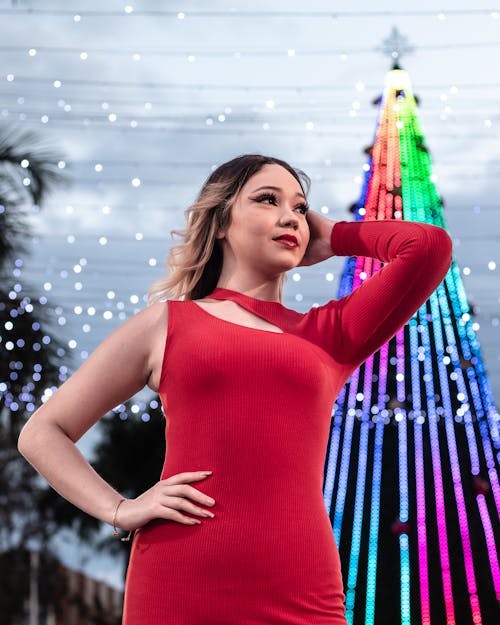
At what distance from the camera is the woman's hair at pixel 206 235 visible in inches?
88.6

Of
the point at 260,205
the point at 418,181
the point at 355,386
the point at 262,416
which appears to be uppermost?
the point at 418,181

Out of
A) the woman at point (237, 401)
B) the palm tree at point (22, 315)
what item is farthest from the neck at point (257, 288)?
the palm tree at point (22, 315)

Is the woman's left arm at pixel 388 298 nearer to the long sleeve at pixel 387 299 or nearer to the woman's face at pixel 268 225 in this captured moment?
the long sleeve at pixel 387 299

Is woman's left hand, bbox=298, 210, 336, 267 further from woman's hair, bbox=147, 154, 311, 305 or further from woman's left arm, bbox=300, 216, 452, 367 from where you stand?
woman's left arm, bbox=300, 216, 452, 367

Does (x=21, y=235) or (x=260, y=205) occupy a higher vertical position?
(x=21, y=235)

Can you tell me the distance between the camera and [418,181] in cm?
510

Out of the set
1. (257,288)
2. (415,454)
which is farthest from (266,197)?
(415,454)

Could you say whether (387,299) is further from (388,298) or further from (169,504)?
(169,504)

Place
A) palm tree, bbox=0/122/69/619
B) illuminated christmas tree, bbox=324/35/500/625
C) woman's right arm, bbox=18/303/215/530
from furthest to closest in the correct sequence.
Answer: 1. palm tree, bbox=0/122/69/619
2. illuminated christmas tree, bbox=324/35/500/625
3. woman's right arm, bbox=18/303/215/530

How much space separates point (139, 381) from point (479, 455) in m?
4.12

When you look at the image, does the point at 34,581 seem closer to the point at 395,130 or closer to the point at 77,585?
the point at 77,585

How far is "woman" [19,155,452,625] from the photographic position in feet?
6.04

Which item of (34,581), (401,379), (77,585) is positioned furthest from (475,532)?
(77,585)

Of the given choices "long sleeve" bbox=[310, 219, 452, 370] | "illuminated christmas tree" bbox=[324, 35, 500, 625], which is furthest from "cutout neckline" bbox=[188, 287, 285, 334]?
"illuminated christmas tree" bbox=[324, 35, 500, 625]
